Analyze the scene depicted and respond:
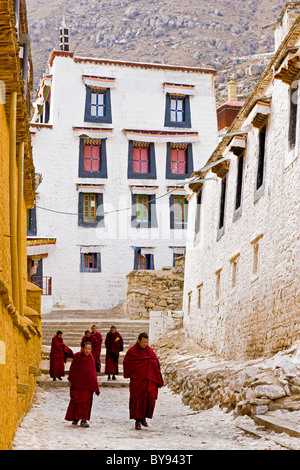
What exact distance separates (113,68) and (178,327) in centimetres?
1445

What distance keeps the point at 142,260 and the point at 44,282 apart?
14.7 ft

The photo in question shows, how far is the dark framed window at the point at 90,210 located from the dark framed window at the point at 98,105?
341 cm

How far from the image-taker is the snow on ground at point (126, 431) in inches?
291

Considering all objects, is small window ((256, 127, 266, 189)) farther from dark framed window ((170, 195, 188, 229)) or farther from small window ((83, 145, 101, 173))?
small window ((83, 145, 101, 173))

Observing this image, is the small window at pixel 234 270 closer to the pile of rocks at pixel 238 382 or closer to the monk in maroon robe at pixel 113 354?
the pile of rocks at pixel 238 382

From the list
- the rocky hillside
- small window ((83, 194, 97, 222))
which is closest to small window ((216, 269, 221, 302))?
small window ((83, 194, 97, 222))

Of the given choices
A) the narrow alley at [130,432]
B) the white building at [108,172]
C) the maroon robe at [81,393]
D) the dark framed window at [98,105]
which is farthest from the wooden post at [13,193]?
the dark framed window at [98,105]

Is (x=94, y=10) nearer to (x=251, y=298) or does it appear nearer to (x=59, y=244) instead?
(x=59, y=244)

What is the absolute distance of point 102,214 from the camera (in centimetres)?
2956

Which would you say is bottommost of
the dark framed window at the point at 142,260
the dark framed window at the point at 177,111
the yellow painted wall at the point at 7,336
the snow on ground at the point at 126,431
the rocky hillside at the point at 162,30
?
the snow on ground at the point at 126,431

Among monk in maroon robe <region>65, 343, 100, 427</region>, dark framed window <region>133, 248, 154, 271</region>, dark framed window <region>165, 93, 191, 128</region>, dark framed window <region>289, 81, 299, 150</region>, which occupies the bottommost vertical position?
monk in maroon robe <region>65, 343, 100, 427</region>

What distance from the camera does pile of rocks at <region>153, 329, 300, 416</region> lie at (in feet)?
27.3

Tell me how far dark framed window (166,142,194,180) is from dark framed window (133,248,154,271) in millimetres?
3708
